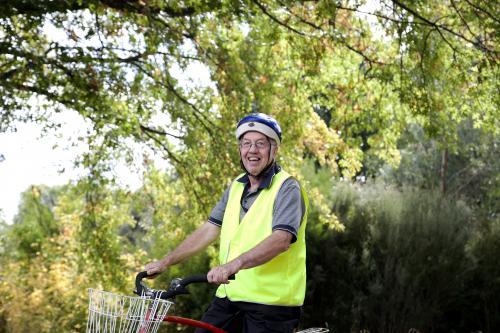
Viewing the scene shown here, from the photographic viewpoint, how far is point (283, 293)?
11.1ft

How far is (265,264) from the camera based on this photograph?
3.41 meters

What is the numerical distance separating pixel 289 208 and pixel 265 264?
10.6 inches

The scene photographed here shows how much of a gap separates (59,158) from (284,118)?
2914 mm

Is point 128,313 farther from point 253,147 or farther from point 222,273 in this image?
point 253,147

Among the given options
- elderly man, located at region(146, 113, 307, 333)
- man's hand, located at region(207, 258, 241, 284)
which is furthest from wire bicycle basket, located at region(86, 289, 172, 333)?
elderly man, located at region(146, 113, 307, 333)

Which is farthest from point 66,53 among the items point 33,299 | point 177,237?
point 33,299

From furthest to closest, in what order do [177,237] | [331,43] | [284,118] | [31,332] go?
[177,237]
[31,332]
[284,118]
[331,43]

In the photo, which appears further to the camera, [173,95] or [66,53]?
[173,95]

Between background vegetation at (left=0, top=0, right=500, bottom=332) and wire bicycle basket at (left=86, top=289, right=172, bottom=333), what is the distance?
4.71 meters

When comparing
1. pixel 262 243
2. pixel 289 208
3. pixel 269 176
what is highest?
pixel 269 176

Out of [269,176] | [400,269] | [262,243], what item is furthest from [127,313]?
[400,269]

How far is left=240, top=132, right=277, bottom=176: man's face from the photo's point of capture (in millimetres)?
3561

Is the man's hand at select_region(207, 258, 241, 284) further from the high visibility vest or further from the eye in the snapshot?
the eye

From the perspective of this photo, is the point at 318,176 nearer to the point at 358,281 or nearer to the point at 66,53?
the point at 358,281
